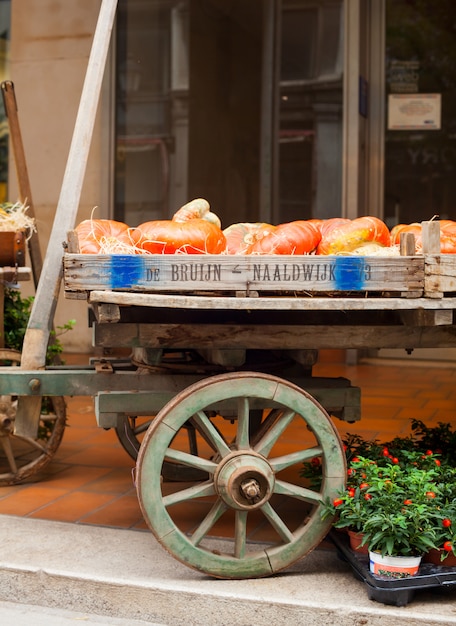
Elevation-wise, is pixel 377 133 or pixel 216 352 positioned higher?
pixel 377 133

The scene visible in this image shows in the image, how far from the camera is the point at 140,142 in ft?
27.5

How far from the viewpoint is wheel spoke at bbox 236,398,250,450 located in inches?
116

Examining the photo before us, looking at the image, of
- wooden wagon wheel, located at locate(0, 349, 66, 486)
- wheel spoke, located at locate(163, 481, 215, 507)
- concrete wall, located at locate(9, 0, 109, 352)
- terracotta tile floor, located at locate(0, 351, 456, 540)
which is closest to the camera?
wheel spoke, located at locate(163, 481, 215, 507)

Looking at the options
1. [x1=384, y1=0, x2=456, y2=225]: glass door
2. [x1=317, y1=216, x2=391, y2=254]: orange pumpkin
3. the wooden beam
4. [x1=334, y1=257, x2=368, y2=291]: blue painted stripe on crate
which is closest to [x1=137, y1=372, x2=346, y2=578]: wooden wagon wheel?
[x1=334, y1=257, x2=368, y2=291]: blue painted stripe on crate

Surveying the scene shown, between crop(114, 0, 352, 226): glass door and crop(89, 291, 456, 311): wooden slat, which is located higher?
crop(114, 0, 352, 226): glass door

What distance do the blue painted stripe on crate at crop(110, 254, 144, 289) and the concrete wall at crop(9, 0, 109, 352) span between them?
524 centimetres

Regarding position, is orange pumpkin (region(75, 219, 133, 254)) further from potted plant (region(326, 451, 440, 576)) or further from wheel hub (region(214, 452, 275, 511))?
potted plant (region(326, 451, 440, 576))

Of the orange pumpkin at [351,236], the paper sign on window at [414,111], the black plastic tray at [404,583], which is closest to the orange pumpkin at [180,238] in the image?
the orange pumpkin at [351,236]

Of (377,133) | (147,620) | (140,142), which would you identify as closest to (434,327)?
(147,620)

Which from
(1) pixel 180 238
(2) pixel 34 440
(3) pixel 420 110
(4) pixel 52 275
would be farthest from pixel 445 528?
(3) pixel 420 110

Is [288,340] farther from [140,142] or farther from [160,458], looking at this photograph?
[140,142]

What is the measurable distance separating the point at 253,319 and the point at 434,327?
2.06 feet

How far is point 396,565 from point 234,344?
890 mm

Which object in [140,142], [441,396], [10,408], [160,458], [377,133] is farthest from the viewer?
[140,142]
